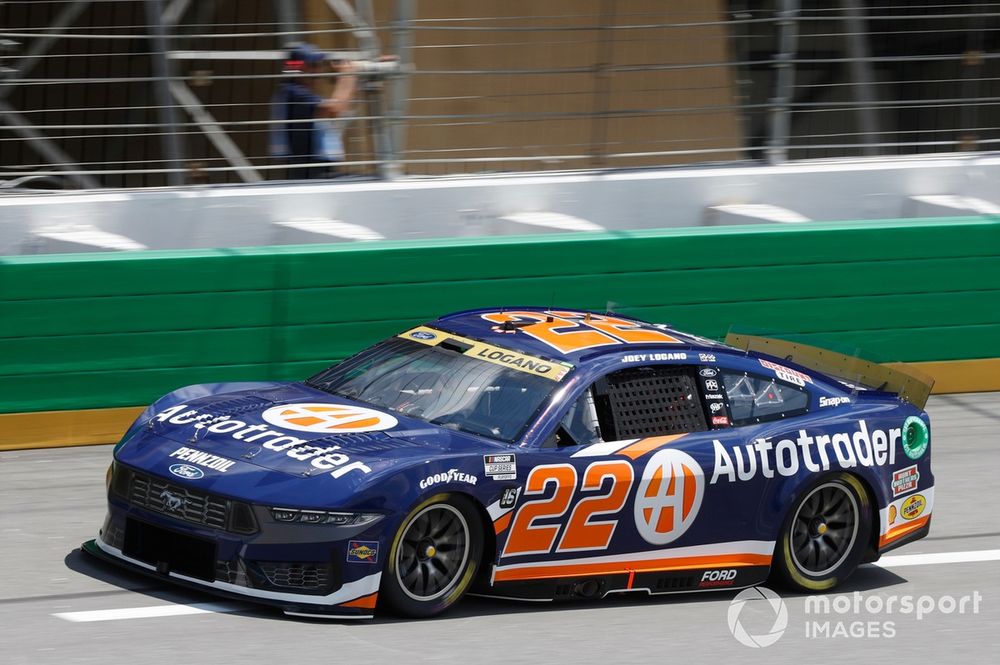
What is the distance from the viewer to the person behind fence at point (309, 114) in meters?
10.4

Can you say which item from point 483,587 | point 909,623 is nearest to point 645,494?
point 483,587

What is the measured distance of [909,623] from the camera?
688 cm

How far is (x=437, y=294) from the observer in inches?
396

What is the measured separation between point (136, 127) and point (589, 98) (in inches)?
132

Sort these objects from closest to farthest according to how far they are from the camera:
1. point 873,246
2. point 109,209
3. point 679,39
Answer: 1. point 109,209
2. point 873,246
3. point 679,39

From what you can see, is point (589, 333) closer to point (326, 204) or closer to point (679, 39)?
point (326, 204)

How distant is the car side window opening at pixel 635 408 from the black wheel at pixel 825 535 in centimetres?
69

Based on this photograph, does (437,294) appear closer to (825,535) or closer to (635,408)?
(635,408)

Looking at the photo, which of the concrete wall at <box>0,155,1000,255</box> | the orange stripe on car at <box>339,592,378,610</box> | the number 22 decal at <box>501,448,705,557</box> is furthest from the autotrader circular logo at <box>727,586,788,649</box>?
the concrete wall at <box>0,155,1000,255</box>

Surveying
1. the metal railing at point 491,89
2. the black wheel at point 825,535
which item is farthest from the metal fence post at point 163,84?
the black wheel at point 825,535

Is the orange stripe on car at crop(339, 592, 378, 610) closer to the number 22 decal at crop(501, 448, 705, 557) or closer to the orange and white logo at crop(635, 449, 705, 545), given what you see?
the number 22 decal at crop(501, 448, 705, 557)

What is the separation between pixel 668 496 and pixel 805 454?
32.3 inches

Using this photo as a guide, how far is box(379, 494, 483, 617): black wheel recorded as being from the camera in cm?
605

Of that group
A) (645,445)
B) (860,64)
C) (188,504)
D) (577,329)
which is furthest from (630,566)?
(860,64)
